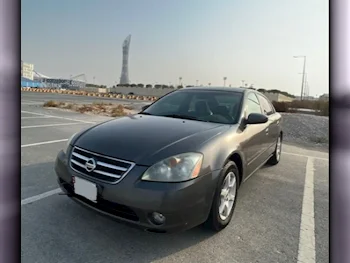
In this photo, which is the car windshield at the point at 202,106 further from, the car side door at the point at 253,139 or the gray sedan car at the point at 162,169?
the car side door at the point at 253,139

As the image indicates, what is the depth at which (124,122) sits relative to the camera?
3.08m

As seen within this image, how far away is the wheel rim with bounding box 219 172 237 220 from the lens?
2589 mm

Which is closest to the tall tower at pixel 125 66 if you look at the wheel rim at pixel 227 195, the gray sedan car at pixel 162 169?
the gray sedan car at pixel 162 169

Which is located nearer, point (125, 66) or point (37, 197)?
point (37, 197)


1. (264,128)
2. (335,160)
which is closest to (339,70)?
(335,160)

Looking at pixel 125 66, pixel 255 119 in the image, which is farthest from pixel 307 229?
pixel 125 66

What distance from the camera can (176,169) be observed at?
215cm

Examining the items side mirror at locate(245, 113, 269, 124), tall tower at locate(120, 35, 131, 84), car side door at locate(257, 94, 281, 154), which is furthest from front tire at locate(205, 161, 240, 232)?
tall tower at locate(120, 35, 131, 84)

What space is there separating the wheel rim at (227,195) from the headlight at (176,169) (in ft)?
1.64

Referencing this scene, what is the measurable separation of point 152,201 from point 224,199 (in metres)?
0.90

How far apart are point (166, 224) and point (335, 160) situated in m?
1.50

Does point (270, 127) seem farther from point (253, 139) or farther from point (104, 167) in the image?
point (104, 167)

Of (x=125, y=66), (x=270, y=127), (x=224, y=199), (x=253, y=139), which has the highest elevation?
(x=125, y=66)

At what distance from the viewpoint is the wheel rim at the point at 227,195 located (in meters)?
2.59
